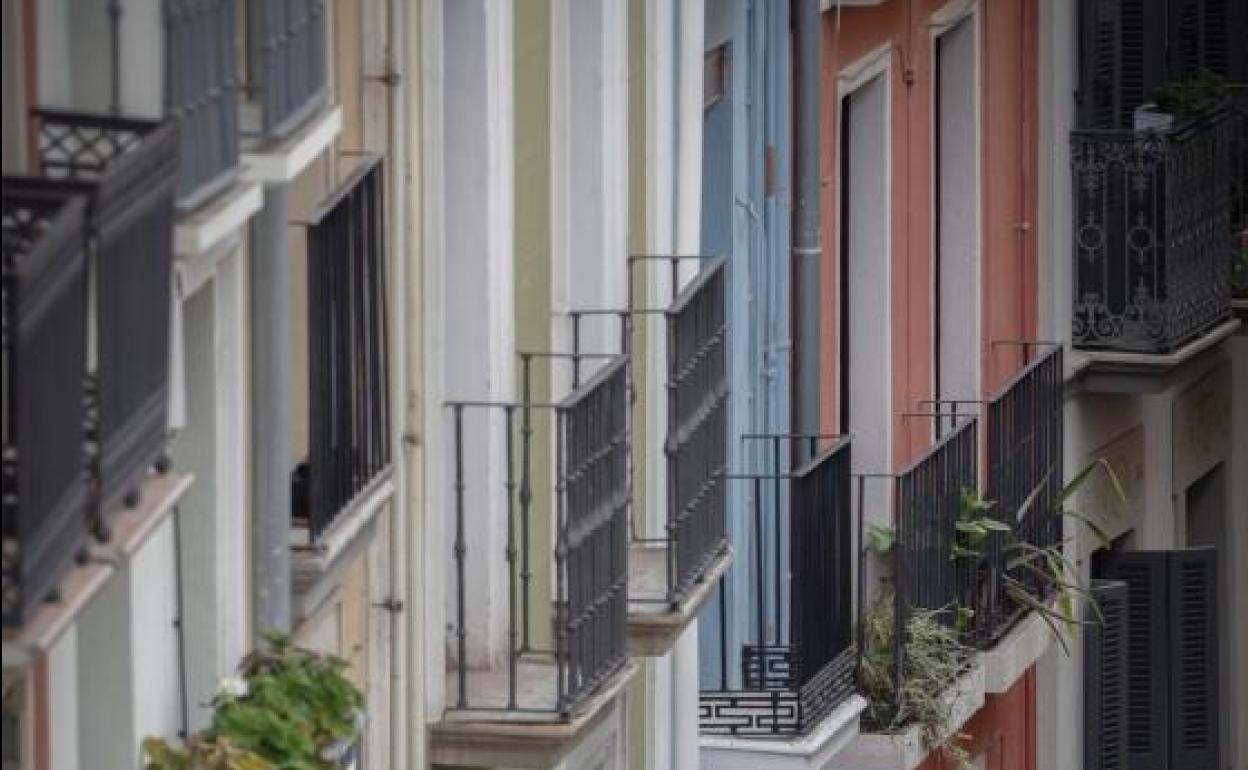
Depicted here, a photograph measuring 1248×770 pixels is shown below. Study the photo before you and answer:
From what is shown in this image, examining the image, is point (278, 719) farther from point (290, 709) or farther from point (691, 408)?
point (691, 408)

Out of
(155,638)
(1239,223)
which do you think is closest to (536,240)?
(155,638)

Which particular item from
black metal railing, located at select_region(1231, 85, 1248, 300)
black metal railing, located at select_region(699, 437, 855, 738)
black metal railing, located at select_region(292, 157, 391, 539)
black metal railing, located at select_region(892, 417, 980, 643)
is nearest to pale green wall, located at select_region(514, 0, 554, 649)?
black metal railing, located at select_region(292, 157, 391, 539)

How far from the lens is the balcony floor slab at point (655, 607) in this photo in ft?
62.1

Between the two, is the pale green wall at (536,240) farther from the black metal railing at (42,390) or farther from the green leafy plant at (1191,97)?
the green leafy plant at (1191,97)

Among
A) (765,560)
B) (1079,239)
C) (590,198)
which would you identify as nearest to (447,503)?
(590,198)

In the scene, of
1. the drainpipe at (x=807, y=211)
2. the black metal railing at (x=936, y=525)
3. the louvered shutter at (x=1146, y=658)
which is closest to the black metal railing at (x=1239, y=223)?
the louvered shutter at (x=1146, y=658)

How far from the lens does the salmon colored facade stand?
25.2m

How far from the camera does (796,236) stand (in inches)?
942

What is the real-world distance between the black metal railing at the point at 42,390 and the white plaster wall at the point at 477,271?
6334 mm

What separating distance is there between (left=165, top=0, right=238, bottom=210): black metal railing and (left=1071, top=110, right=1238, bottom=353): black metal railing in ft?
56.6

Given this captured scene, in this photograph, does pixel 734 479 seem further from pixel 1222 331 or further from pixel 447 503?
pixel 1222 331

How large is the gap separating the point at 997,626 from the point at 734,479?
3809 mm

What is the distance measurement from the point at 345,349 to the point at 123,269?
4144 millimetres

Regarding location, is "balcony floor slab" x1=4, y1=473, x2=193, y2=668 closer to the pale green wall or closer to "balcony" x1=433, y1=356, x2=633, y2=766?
"balcony" x1=433, y1=356, x2=633, y2=766
